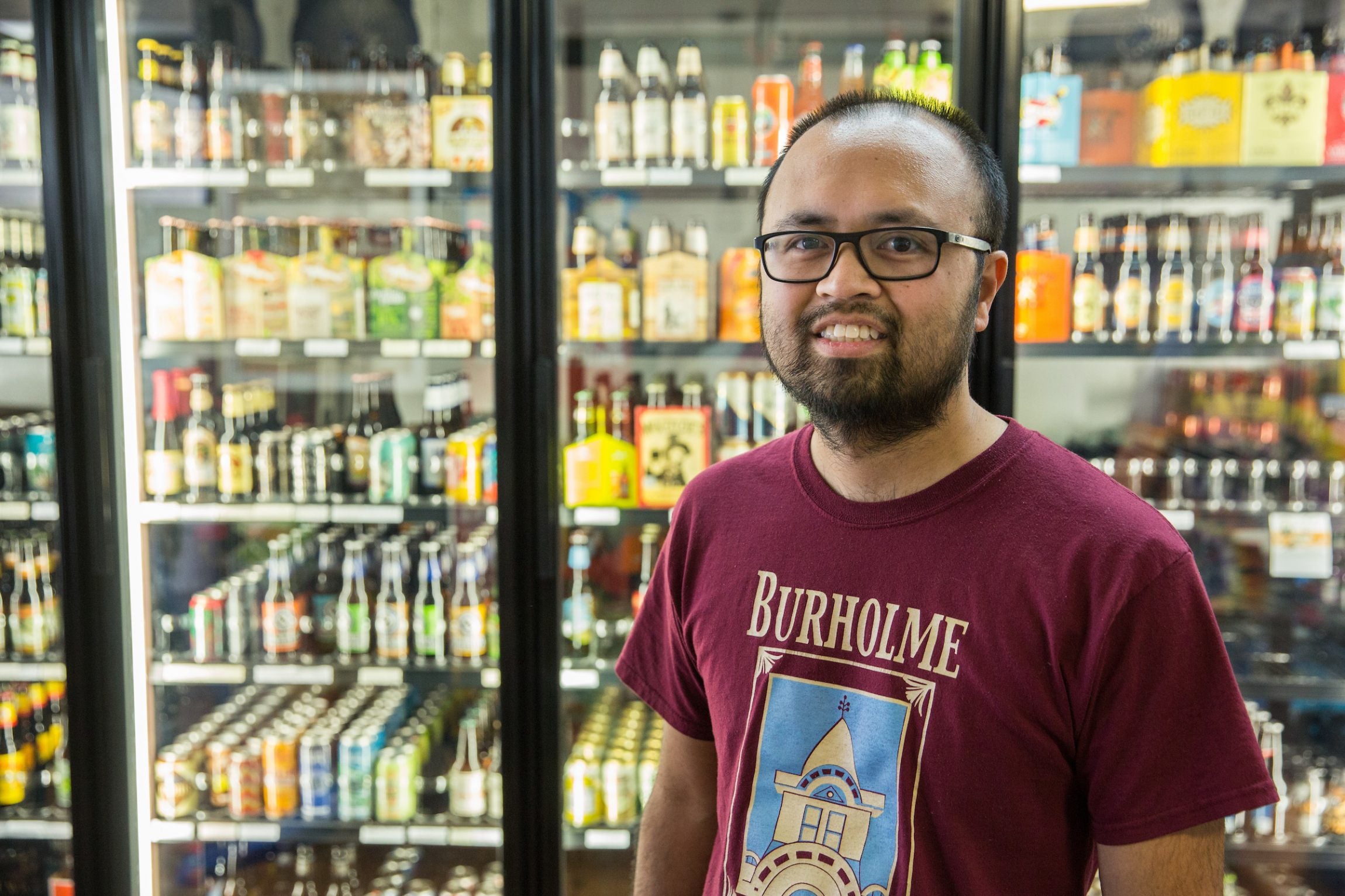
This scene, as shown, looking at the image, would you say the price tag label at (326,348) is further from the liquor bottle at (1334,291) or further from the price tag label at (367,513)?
the liquor bottle at (1334,291)

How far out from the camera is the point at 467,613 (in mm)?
2357

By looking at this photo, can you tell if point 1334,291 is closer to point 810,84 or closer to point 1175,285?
point 1175,285

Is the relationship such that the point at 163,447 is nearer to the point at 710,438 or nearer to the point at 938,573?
the point at 710,438

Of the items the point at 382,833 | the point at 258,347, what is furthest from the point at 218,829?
the point at 258,347

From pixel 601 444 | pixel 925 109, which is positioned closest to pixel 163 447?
pixel 601 444

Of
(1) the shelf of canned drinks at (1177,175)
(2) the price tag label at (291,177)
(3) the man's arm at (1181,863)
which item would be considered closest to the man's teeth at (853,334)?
(3) the man's arm at (1181,863)

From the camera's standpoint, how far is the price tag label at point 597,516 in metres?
2.21

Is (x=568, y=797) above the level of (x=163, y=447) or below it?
below

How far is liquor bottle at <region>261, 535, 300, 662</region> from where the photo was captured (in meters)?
2.38

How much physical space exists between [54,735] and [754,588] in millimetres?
2400

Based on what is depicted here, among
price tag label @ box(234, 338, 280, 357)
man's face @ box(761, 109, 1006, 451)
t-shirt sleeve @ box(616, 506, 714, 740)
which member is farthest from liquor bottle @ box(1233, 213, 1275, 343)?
price tag label @ box(234, 338, 280, 357)

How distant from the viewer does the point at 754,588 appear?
103 cm

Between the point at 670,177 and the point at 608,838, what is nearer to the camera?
the point at 670,177

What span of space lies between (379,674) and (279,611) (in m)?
0.34
